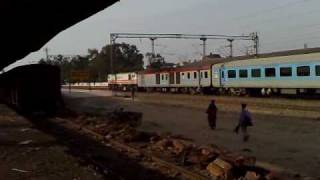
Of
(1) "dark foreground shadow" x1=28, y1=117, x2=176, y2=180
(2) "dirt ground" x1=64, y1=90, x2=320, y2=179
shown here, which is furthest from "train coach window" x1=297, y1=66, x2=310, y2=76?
(1) "dark foreground shadow" x1=28, y1=117, x2=176, y2=180

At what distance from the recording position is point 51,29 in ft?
45.6

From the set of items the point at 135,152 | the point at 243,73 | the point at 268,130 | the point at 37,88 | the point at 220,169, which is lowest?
the point at 268,130

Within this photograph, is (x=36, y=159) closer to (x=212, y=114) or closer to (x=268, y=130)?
(x=212, y=114)

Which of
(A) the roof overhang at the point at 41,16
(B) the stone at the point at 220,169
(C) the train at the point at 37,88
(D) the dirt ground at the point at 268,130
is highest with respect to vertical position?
(A) the roof overhang at the point at 41,16

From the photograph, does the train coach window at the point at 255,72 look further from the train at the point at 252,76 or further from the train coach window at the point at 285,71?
the train coach window at the point at 285,71

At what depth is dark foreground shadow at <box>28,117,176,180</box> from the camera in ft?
41.4

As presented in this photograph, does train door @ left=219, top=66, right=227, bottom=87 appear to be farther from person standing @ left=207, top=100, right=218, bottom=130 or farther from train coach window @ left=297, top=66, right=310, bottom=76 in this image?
person standing @ left=207, top=100, right=218, bottom=130

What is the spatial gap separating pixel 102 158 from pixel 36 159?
1763mm

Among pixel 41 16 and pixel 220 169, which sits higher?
pixel 41 16

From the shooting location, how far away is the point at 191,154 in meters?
15.6

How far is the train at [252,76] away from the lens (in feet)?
121

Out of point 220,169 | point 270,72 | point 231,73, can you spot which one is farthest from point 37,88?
point 220,169

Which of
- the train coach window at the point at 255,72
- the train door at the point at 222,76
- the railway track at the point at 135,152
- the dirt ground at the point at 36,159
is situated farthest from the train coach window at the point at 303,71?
the dirt ground at the point at 36,159

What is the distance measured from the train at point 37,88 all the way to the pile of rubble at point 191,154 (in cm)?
828
